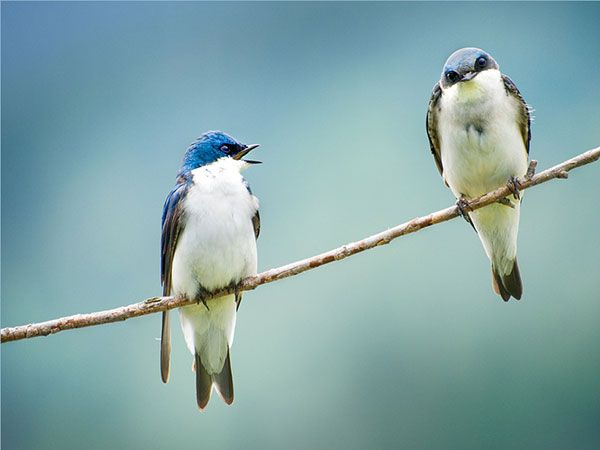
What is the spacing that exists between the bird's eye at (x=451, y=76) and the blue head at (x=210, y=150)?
2.30 feet

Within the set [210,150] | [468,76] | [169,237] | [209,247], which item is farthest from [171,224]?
[468,76]

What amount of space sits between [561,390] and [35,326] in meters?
2.58

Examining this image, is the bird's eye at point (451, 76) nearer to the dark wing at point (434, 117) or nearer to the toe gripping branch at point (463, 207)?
the dark wing at point (434, 117)

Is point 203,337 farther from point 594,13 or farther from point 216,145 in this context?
point 594,13

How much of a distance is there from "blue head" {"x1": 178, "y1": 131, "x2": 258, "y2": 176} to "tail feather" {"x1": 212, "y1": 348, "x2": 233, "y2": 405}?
69cm

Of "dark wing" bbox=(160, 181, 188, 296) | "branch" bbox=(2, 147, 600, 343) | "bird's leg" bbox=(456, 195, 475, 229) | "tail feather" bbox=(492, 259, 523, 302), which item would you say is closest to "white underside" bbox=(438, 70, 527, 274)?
"bird's leg" bbox=(456, 195, 475, 229)

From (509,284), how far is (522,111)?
0.62 meters

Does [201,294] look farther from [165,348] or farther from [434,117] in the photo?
[434,117]

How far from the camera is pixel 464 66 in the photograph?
1877mm

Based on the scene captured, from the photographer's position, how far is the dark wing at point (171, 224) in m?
2.03

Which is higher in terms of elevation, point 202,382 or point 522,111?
point 522,111

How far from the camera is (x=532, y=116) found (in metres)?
2.09

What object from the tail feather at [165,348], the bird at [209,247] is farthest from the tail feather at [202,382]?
the tail feather at [165,348]

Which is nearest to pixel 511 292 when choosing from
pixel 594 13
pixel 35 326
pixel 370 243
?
pixel 370 243
